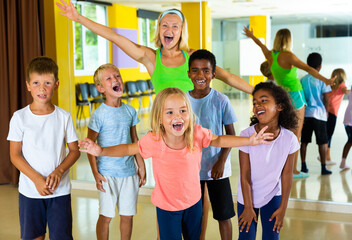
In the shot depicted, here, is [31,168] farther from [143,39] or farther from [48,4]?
[48,4]

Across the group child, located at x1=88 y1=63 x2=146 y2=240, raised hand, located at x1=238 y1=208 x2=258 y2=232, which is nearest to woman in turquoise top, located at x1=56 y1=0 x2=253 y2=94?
child, located at x1=88 y1=63 x2=146 y2=240

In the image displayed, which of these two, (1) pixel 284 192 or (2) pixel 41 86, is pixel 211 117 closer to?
(1) pixel 284 192

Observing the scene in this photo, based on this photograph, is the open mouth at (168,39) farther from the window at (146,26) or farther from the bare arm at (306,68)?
the bare arm at (306,68)

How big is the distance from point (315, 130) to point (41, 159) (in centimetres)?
258

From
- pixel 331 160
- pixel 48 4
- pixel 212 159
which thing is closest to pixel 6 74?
pixel 48 4

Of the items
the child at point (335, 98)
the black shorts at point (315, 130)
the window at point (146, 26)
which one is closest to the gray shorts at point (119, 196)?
the window at point (146, 26)

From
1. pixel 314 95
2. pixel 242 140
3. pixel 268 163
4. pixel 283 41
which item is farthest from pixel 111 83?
pixel 314 95

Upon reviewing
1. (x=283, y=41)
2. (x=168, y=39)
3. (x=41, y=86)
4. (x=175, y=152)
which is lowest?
(x=175, y=152)

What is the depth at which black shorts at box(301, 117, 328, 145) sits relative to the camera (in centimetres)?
390

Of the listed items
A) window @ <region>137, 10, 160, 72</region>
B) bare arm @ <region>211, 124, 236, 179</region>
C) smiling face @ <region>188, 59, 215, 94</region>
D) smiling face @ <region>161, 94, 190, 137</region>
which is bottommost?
bare arm @ <region>211, 124, 236, 179</region>

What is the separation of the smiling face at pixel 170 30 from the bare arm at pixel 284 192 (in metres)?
0.95

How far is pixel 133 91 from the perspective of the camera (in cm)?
401

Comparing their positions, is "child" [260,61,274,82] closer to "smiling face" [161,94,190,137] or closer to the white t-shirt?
"smiling face" [161,94,190,137]

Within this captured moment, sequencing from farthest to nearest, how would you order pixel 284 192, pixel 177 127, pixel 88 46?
pixel 88 46 → pixel 284 192 → pixel 177 127
